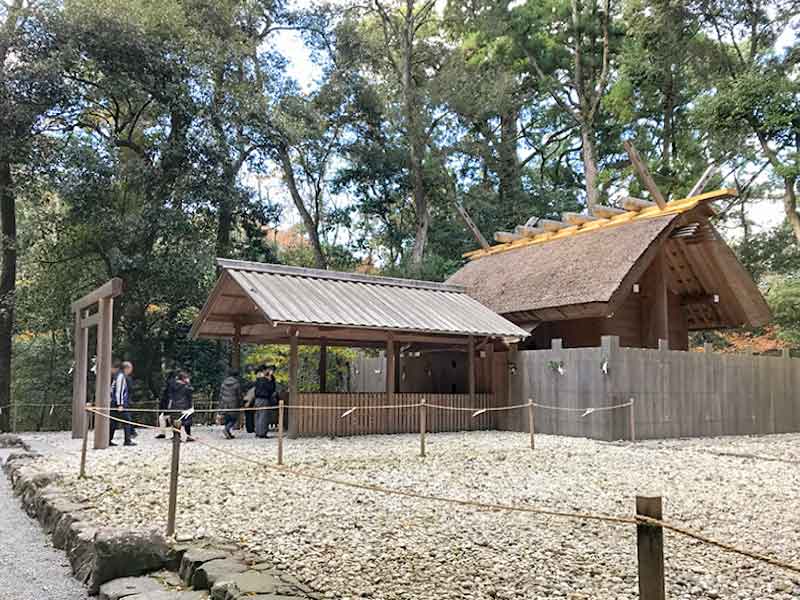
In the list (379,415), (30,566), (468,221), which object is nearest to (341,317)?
(379,415)

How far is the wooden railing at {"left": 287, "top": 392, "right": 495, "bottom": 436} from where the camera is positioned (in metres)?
12.1

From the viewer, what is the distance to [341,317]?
470 inches

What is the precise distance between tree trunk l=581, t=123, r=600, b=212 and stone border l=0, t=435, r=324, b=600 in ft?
72.8

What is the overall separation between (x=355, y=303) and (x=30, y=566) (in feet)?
→ 27.5

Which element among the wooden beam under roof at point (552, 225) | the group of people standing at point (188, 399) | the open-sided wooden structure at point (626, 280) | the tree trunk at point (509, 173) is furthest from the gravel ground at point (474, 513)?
the tree trunk at point (509, 173)

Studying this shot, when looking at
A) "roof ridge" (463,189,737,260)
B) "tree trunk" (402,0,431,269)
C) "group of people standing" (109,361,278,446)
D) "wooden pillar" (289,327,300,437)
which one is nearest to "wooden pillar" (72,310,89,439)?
"group of people standing" (109,361,278,446)

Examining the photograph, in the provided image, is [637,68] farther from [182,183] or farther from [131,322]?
[131,322]

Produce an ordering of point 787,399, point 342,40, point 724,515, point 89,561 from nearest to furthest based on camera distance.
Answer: point 89,561
point 724,515
point 787,399
point 342,40

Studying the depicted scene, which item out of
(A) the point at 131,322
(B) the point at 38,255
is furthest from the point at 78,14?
(A) the point at 131,322

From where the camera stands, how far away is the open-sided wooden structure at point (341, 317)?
11.8 m

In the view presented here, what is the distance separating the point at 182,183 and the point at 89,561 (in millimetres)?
14609

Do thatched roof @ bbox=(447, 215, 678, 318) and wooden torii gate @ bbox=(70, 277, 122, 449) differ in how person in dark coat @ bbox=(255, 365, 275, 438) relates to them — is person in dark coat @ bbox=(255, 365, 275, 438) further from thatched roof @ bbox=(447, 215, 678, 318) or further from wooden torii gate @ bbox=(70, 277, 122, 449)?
thatched roof @ bbox=(447, 215, 678, 318)

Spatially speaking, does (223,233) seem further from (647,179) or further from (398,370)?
(647,179)

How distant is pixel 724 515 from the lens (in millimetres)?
5844
